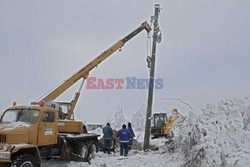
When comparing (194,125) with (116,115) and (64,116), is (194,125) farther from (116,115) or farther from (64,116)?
(116,115)

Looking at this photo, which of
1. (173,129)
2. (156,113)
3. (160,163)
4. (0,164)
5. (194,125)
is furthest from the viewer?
(156,113)

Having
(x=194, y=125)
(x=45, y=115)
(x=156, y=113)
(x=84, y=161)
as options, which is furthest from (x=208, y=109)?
(x=156, y=113)

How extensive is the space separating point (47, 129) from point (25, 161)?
7.02 ft

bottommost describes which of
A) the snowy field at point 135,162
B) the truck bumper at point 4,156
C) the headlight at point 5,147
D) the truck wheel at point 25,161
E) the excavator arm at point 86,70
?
the snowy field at point 135,162

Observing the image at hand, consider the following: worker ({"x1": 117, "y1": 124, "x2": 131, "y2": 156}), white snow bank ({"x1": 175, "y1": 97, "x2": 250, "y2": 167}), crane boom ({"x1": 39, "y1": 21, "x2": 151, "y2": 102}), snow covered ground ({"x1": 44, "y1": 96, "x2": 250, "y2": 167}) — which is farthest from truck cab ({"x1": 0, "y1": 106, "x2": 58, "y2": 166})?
white snow bank ({"x1": 175, "y1": 97, "x2": 250, "y2": 167})

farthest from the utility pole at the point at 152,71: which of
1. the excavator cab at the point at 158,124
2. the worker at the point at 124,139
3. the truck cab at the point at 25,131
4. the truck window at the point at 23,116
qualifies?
the excavator cab at the point at 158,124

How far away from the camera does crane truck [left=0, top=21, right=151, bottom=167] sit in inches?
377

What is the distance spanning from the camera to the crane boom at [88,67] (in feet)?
50.1

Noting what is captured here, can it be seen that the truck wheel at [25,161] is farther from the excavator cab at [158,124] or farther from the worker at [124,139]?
the excavator cab at [158,124]

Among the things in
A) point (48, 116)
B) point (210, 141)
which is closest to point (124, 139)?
point (48, 116)

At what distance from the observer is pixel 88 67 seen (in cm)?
→ 1622

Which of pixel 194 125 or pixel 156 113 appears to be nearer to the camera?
pixel 194 125

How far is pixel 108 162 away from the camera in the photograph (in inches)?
504

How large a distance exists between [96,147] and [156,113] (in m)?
12.6
